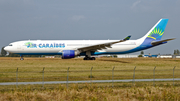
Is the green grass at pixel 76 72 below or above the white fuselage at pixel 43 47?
below

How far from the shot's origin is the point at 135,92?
45.3 feet

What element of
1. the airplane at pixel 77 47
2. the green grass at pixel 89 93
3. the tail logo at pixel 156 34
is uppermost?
the tail logo at pixel 156 34

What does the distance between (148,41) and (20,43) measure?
24.2 metres

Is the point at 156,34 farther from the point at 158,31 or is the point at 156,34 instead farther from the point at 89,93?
the point at 89,93

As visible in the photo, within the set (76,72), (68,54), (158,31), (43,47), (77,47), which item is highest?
(158,31)

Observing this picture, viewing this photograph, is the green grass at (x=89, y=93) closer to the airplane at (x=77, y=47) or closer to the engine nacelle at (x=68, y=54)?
the engine nacelle at (x=68, y=54)

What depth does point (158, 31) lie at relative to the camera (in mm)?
44000

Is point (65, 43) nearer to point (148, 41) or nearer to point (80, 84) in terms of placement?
point (148, 41)

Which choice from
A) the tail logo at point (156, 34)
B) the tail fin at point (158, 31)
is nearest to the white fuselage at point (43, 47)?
the tail fin at point (158, 31)

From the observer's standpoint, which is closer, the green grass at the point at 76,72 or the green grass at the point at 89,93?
the green grass at the point at 89,93

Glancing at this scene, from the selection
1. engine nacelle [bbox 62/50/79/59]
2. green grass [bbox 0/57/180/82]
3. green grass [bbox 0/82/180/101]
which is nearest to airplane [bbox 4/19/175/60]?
engine nacelle [bbox 62/50/79/59]

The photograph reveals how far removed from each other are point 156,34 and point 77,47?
16.3m

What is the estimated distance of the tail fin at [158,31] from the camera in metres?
43.5

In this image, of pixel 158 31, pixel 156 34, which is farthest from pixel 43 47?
pixel 158 31
